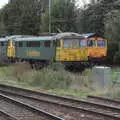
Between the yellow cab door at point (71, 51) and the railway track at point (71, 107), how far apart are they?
15.8m

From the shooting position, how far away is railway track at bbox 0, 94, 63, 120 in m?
12.6

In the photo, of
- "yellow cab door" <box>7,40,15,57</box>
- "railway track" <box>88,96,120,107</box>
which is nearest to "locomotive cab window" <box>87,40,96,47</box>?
"yellow cab door" <box>7,40,15,57</box>

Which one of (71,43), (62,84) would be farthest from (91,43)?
(62,84)

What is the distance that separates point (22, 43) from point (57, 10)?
2711cm

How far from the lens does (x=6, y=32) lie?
8056cm

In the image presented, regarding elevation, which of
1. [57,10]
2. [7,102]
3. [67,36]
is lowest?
[7,102]

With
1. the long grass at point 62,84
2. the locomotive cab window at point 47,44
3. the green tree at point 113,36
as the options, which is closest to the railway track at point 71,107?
the long grass at point 62,84

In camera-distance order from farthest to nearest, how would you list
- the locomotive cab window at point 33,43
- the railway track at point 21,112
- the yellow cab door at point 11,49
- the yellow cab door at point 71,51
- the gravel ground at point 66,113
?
1. the yellow cab door at point 11,49
2. the locomotive cab window at point 33,43
3. the yellow cab door at point 71,51
4. the gravel ground at point 66,113
5. the railway track at point 21,112

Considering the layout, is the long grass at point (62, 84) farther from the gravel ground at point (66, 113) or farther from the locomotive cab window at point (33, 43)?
the locomotive cab window at point (33, 43)

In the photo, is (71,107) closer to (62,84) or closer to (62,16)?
(62,84)

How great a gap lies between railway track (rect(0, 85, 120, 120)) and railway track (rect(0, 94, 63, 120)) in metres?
0.57

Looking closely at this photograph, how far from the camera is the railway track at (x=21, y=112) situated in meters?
12.6

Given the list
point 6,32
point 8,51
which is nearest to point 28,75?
point 8,51

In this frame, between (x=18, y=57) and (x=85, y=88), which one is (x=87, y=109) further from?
(x=18, y=57)
